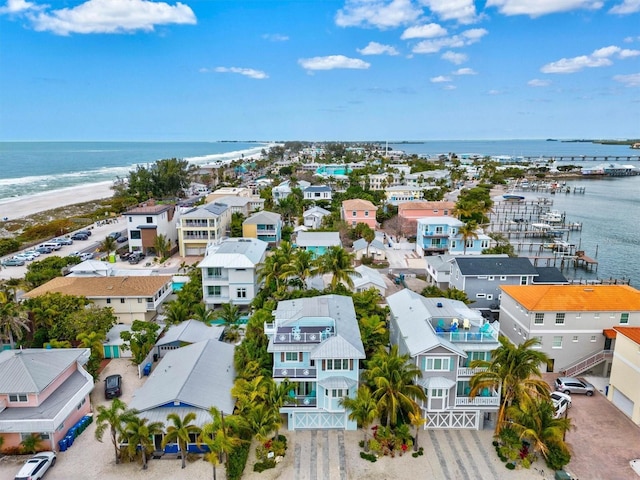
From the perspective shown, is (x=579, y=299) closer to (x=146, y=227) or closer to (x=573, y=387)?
(x=573, y=387)

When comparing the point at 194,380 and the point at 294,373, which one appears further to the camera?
the point at 194,380

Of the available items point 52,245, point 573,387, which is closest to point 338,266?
point 573,387

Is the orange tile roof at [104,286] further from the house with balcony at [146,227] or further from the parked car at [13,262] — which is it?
the parked car at [13,262]

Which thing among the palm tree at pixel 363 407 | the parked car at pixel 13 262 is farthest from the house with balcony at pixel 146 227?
the palm tree at pixel 363 407

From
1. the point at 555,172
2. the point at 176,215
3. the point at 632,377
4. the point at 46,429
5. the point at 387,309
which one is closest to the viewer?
the point at 46,429

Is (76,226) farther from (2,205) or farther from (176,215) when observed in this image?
(2,205)

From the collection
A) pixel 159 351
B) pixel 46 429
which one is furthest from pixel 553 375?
pixel 46 429
